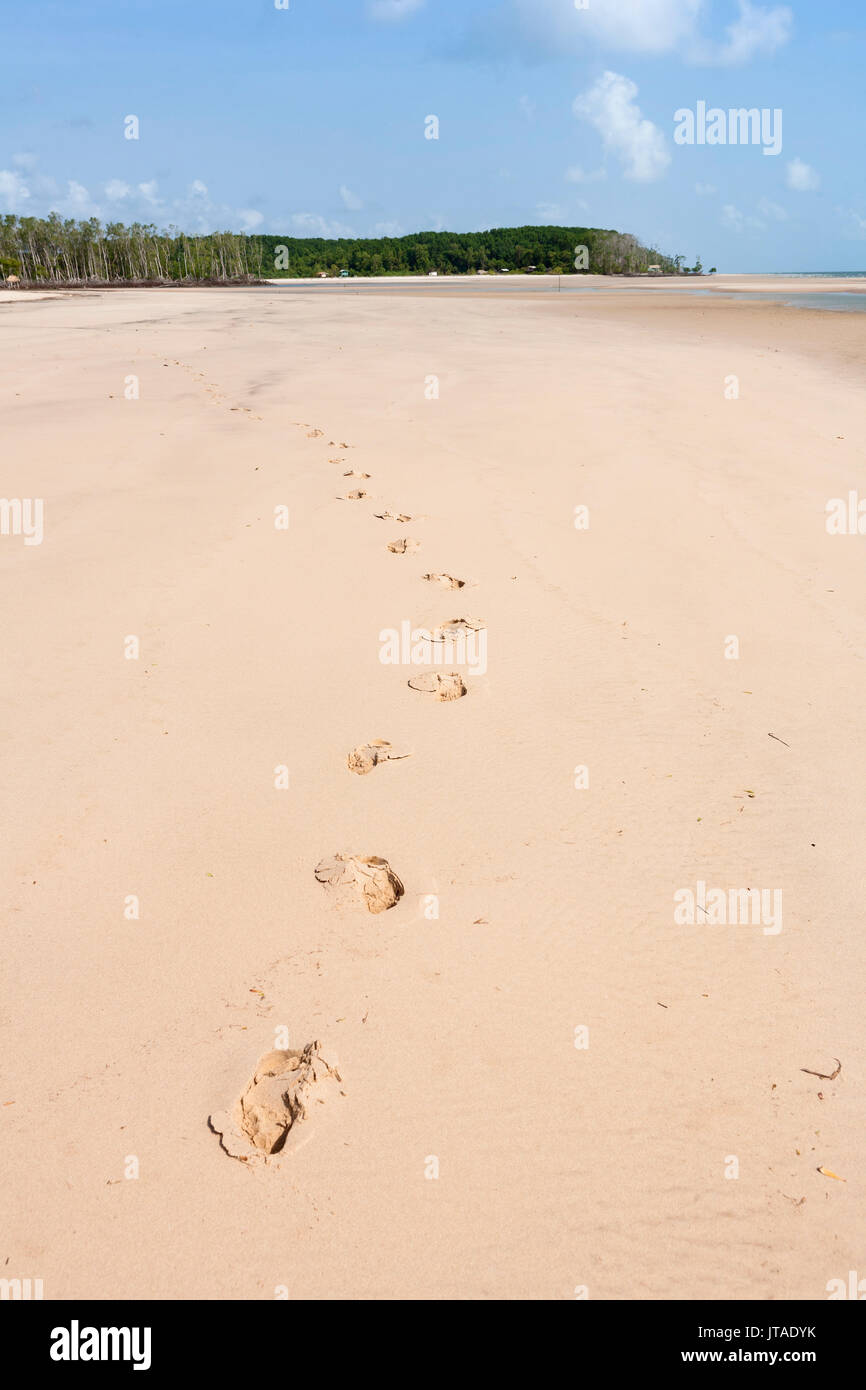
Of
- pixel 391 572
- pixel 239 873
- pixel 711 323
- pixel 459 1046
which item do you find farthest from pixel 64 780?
pixel 711 323

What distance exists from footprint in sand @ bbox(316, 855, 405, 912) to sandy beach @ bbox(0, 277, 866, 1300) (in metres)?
0.05

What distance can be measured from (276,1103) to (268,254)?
388 ft

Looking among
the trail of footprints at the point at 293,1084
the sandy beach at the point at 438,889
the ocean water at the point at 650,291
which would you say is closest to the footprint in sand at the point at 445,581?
the sandy beach at the point at 438,889

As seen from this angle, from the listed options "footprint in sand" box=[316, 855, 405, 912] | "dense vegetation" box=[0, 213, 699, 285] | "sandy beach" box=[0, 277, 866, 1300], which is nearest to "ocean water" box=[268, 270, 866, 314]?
"dense vegetation" box=[0, 213, 699, 285]

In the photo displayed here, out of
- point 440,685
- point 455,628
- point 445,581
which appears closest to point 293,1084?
point 440,685

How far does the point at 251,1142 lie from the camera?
6.25ft

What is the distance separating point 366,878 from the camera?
2645mm

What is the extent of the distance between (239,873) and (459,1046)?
2.92 ft

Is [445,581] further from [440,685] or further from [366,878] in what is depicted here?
[366,878]

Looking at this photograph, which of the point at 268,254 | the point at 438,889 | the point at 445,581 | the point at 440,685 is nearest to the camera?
the point at 438,889

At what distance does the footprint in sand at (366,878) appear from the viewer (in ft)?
8.50

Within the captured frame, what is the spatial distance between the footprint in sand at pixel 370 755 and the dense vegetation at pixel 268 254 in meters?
50.9

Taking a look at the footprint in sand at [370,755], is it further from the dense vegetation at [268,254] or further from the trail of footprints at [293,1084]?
the dense vegetation at [268,254]

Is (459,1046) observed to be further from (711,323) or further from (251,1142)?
(711,323)
